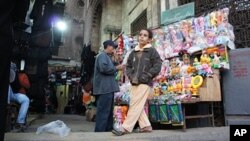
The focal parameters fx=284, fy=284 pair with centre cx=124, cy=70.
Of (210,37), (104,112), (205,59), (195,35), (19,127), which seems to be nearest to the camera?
(104,112)

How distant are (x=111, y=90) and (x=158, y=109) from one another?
1017mm

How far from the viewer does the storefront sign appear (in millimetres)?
7321

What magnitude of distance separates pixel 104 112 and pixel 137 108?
92 centimetres

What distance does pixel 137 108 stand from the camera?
16.1ft

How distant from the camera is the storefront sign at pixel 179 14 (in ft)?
24.0

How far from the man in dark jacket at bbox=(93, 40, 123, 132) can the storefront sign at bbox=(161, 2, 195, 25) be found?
9.05ft

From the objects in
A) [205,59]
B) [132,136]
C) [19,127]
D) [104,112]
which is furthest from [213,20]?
[19,127]

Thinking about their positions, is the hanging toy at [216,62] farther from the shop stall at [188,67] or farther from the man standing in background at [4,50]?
the man standing in background at [4,50]

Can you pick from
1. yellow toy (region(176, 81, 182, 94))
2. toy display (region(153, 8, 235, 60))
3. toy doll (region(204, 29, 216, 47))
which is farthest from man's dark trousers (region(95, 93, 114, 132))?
toy doll (region(204, 29, 216, 47))

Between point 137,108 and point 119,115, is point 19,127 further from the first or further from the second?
point 137,108

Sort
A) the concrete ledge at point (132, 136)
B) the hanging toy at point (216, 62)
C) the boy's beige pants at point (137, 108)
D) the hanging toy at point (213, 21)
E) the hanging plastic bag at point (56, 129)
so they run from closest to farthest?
the concrete ledge at point (132, 136)
the hanging plastic bag at point (56, 129)
the boy's beige pants at point (137, 108)
the hanging toy at point (216, 62)
the hanging toy at point (213, 21)

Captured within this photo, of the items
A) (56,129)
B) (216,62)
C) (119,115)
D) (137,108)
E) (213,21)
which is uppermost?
(213,21)

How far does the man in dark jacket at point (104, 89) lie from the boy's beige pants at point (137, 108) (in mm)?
749

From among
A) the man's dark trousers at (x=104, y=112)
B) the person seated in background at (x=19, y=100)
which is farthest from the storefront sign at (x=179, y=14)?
the person seated in background at (x=19, y=100)
